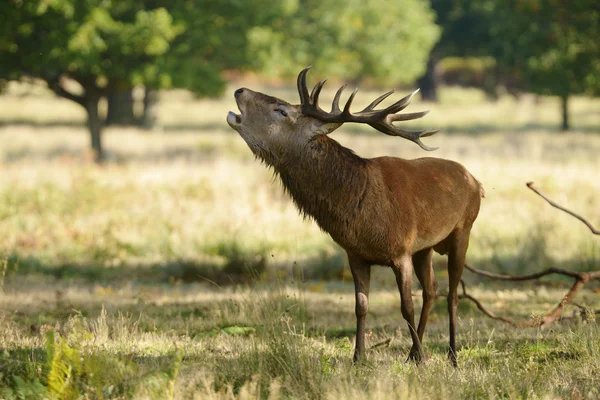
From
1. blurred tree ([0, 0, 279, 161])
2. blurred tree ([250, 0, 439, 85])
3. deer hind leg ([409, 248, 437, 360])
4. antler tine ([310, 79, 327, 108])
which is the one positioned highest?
blurred tree ([250, 0, 439, 85])

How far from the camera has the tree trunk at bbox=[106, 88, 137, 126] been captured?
122ft

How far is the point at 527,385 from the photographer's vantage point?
5.98 metres

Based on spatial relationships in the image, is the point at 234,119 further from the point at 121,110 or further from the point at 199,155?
the point at 121,110

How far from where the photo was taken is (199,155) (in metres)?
28.7

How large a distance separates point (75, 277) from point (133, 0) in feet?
38.3

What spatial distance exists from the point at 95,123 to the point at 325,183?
18.8m

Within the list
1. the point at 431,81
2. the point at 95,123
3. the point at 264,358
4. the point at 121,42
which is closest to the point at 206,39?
the point at 121,42

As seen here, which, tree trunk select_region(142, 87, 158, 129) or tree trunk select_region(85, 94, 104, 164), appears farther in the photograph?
tree trunk select_region(142, 87, 158, 129)

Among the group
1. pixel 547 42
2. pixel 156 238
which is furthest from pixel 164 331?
pixel 547 42

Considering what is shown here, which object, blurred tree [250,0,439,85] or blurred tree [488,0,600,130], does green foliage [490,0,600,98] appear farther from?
blurred tree [250,0,439,85]

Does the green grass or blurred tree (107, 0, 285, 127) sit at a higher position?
blurred tree (107, 0, 285, 127)

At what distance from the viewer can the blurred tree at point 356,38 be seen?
3844 centimetres

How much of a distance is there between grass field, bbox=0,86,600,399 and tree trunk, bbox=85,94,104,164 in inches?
27.4

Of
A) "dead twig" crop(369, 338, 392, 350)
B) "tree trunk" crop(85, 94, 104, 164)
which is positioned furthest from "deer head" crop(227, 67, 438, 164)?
"tree trunk" crop(85, 94, 104, 164)
